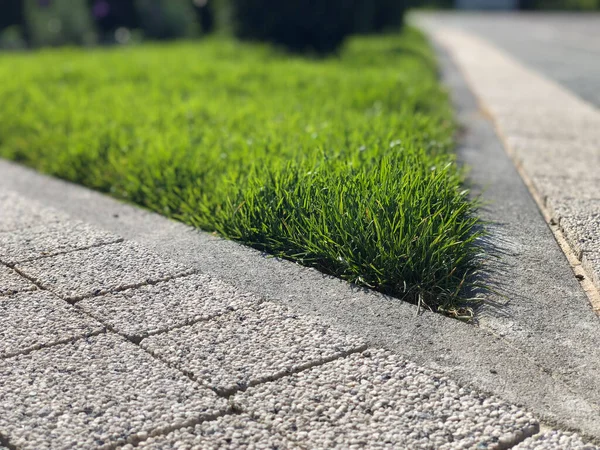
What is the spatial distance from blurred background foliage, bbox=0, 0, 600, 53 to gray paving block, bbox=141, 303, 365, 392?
9317 millimetres

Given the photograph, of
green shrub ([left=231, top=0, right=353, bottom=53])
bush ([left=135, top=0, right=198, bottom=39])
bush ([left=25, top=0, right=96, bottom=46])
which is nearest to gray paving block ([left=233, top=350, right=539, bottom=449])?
green shrub ([left=231, top=0, right=353, bottom=53])

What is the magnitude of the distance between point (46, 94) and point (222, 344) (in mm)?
5325

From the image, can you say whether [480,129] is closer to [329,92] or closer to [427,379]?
[329,92]

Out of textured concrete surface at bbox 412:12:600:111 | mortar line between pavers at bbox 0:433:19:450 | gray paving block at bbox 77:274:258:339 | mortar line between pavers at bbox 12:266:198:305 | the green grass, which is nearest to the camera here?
mortar line between pavers at bbox 0:433:19:450

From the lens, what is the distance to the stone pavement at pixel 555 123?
3.16 meters

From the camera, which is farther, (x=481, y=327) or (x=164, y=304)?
(x=164, y=304)

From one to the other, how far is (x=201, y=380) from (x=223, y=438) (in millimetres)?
278

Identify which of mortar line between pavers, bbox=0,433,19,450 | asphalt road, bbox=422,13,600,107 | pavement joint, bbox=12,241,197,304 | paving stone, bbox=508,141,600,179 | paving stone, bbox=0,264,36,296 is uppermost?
paving stone, bbox=508,141,600,179

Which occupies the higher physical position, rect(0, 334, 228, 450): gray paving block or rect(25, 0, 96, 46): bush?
rect(25, 0, 96, 46): bush

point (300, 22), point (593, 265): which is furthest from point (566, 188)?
point (300, 22)

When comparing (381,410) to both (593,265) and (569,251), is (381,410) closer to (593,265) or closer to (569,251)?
(593,265)

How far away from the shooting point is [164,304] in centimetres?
257

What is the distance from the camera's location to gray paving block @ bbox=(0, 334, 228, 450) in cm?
186

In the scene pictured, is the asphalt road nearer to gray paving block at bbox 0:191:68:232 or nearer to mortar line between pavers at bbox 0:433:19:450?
gray paving block at bbox 0:191:68:232
